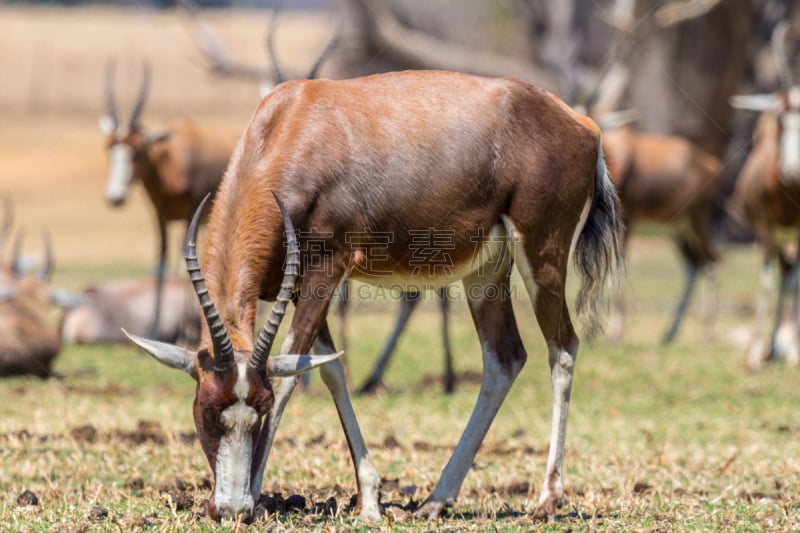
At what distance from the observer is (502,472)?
6949 millimetres

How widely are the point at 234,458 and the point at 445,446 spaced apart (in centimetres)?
295

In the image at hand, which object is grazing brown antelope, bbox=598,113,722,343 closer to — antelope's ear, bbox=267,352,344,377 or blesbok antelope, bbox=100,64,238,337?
blesbok antelope, bbox=100,64,238,337

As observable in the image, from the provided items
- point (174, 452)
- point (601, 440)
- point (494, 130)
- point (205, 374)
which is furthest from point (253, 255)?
point (601, 440)

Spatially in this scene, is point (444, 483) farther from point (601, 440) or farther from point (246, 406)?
point (601, 440)

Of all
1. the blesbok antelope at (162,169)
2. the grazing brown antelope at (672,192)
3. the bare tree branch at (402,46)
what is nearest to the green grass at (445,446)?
the blesbok antelope at (162,169)

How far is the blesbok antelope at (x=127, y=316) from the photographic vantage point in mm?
13016

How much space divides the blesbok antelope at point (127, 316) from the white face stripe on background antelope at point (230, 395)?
774 centimetres

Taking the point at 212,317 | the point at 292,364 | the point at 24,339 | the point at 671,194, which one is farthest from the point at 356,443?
the point at 671,194

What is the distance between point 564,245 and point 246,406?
6.35 ft

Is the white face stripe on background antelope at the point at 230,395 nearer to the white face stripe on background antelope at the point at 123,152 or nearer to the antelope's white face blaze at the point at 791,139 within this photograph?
the antelope's white face blaze at the point at 791,139

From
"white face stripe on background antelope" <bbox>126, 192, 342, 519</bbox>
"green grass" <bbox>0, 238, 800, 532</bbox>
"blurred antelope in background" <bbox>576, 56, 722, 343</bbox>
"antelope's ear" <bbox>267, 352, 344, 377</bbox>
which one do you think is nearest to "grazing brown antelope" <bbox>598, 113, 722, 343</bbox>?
"blurred antelope in background" <bbox>576, 56, 722, 343</bbox>

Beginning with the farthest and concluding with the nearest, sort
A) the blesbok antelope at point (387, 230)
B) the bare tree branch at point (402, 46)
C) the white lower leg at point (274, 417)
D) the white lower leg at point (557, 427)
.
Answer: the bare tree branch at point (402, 46) → the white lower leg at point (557, 427) → the white lower leg at point (274, 417) → the blesbok antelope at point (387, 230)

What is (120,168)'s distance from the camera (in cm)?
1305

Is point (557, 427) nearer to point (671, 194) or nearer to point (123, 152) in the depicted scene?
point (123, 152)
